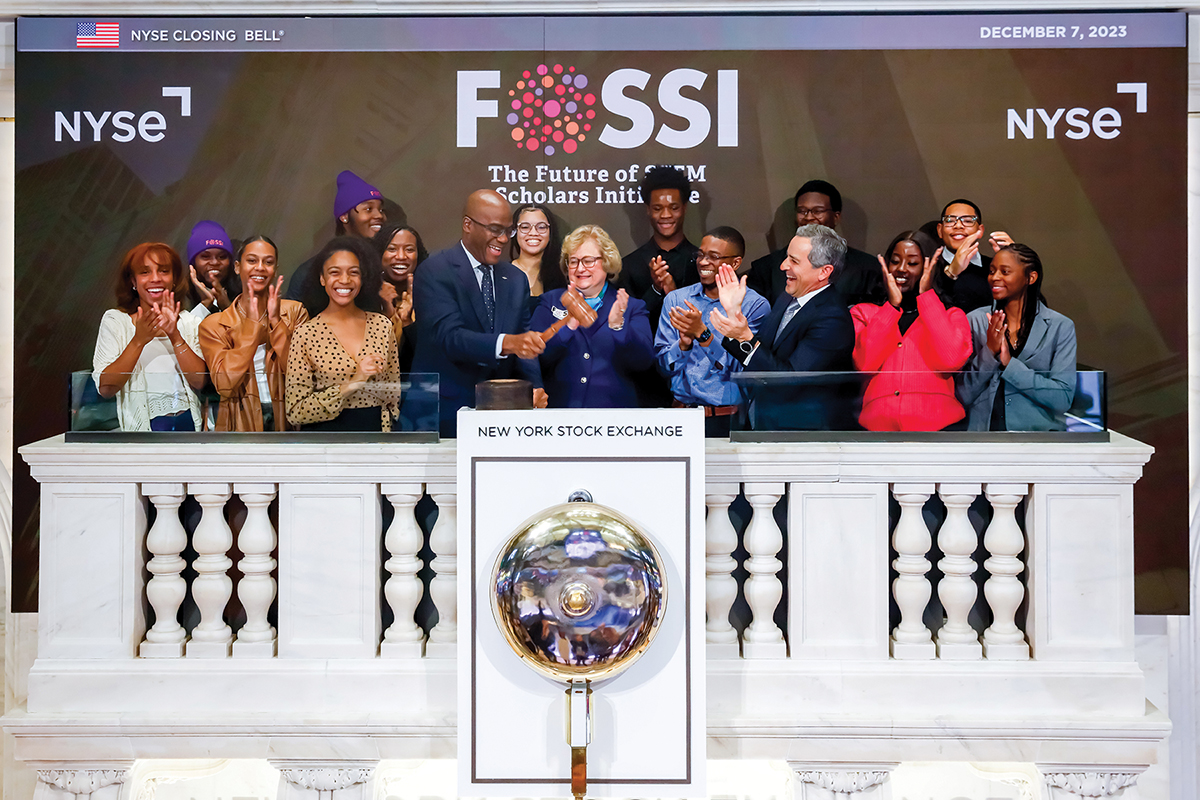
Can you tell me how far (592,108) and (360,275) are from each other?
3.58ft

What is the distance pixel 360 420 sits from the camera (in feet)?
7.21

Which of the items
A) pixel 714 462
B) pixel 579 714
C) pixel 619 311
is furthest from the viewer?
pixel 619 311

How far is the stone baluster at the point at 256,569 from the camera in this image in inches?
85.4

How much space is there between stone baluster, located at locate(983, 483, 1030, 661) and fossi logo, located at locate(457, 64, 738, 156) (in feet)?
5.73

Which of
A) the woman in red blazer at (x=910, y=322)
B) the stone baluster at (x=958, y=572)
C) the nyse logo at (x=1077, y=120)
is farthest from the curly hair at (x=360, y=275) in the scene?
the nyse logo at (x=1077, y=120)

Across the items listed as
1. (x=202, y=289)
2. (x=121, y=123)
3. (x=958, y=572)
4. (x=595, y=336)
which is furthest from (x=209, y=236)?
(x=958, y=572)

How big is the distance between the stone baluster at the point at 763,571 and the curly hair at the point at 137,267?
2.43 metres

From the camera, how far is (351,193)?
3.32 metres

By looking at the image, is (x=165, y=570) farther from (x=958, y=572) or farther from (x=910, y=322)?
(x=910, y=322)

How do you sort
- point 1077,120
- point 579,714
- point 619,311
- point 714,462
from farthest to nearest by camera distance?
point 619,311 → point 1077,120 → point 714,462 → point 579,714

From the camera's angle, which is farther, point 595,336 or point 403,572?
point 595,336

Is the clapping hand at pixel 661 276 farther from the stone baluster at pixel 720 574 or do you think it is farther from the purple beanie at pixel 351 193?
the stone baluster at pixel 720 574

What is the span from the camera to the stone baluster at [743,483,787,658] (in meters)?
2.14

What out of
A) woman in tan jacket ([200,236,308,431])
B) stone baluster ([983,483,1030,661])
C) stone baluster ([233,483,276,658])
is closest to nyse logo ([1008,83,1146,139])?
stone baluster ([983,483,1030,661])
